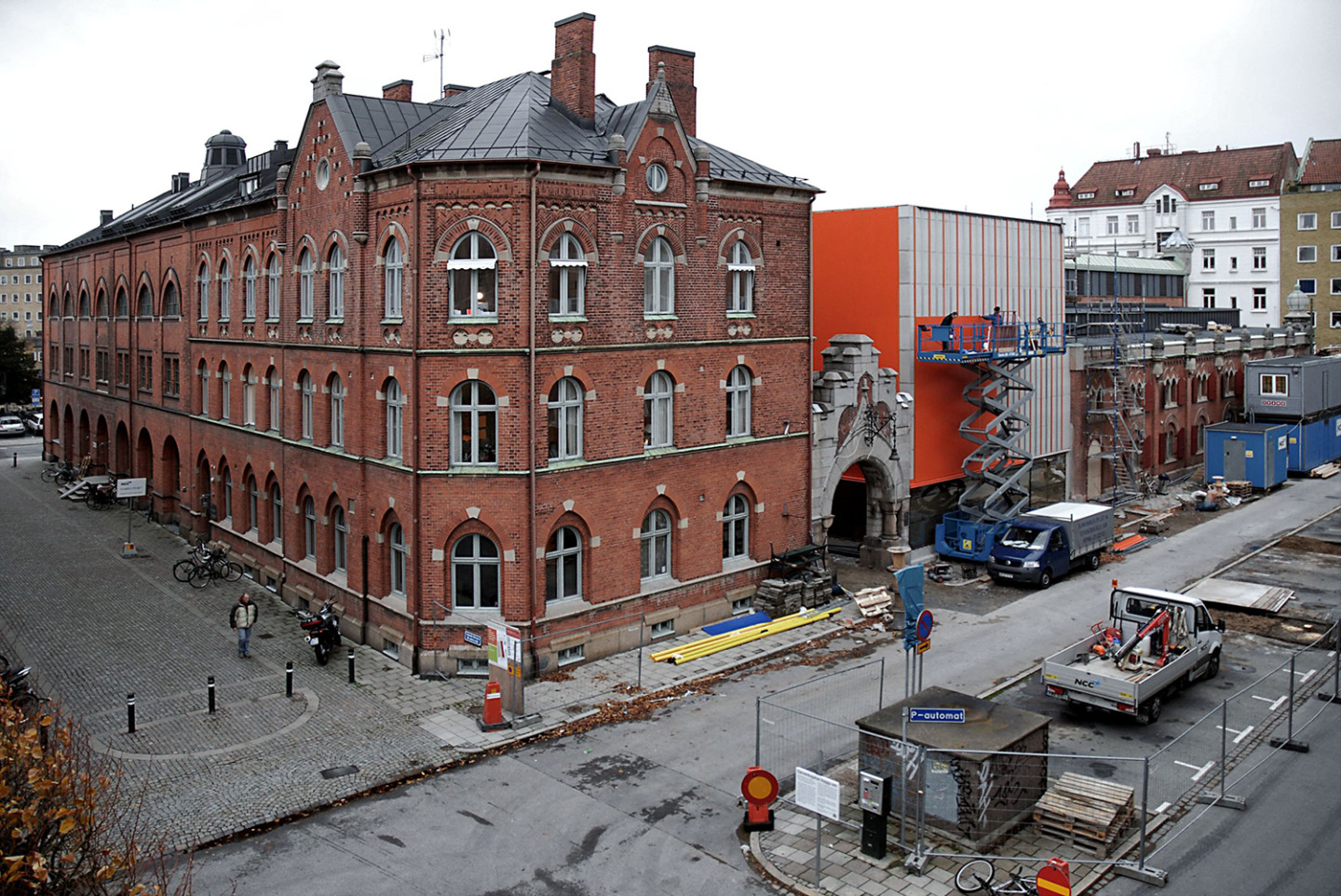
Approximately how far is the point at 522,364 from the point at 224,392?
16.3 m

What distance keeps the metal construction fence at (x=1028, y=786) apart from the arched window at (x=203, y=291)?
84.3 ft

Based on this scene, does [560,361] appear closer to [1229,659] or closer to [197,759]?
[197,759]

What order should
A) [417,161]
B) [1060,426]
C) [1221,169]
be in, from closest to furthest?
[417,161] < [1060,426] < [1221,169]

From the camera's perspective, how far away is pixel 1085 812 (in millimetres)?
16844

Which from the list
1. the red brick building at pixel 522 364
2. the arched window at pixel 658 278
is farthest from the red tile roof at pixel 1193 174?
the arched window at pixel 658 278

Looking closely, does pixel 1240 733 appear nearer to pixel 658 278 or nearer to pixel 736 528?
pixel 736 528

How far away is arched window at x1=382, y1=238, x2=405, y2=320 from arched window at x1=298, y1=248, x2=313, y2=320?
14.7 feet

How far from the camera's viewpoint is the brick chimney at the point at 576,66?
89.9 ft

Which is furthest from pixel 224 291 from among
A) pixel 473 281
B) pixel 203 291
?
pixel 473 281

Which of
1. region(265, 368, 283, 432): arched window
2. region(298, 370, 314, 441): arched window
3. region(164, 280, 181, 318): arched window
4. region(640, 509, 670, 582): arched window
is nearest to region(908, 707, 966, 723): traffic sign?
region(640, 509, 670, 582): arched window

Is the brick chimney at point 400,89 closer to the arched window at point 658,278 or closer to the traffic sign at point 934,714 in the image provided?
the arched window at point 658,278

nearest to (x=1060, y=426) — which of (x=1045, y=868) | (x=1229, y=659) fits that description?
(x=1229, y=659)

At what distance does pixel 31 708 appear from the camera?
22172mm

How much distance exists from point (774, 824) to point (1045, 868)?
4795 mm
